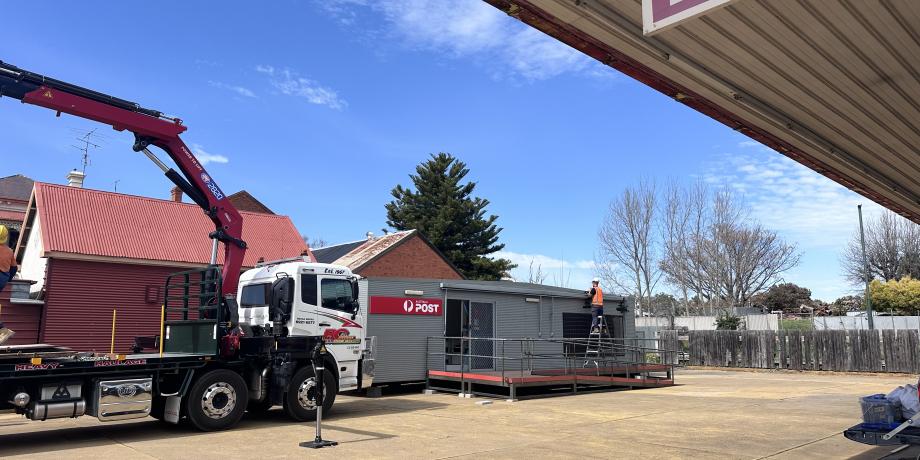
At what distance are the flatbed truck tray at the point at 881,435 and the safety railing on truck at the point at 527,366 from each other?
8407mm

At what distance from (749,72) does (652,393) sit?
13195 millimetres

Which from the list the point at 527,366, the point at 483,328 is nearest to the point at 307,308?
the point at 483,328

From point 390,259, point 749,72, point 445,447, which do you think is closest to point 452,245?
point 390,259

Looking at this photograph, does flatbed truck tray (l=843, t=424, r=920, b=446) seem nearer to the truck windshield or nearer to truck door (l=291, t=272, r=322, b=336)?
truck door (l=291, t=272, r=322, b=336)

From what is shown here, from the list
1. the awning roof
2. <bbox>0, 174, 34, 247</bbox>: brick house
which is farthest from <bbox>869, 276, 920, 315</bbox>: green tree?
<bbox>0, 174, 34, 247</bbox>: brick house

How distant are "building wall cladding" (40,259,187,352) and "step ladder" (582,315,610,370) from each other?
559 inches

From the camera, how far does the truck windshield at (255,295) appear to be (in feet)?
41.5

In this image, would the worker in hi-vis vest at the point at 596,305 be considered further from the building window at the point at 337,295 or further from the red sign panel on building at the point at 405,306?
the building window at the point at 337,295

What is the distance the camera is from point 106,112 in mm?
11938

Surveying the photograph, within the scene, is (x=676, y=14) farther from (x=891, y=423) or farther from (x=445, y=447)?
(x=445, y=447)

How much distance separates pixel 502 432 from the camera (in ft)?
35.1

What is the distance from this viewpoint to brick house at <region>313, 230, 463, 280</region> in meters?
27.7

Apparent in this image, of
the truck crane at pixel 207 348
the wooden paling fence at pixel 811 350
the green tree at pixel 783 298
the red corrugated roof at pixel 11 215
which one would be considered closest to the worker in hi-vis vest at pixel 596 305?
the truck crane at pixel 207 348

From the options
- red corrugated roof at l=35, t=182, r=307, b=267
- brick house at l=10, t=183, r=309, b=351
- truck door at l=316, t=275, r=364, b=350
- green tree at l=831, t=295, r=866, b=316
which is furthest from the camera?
green tree at l=831, t=295, r=866, b=316
